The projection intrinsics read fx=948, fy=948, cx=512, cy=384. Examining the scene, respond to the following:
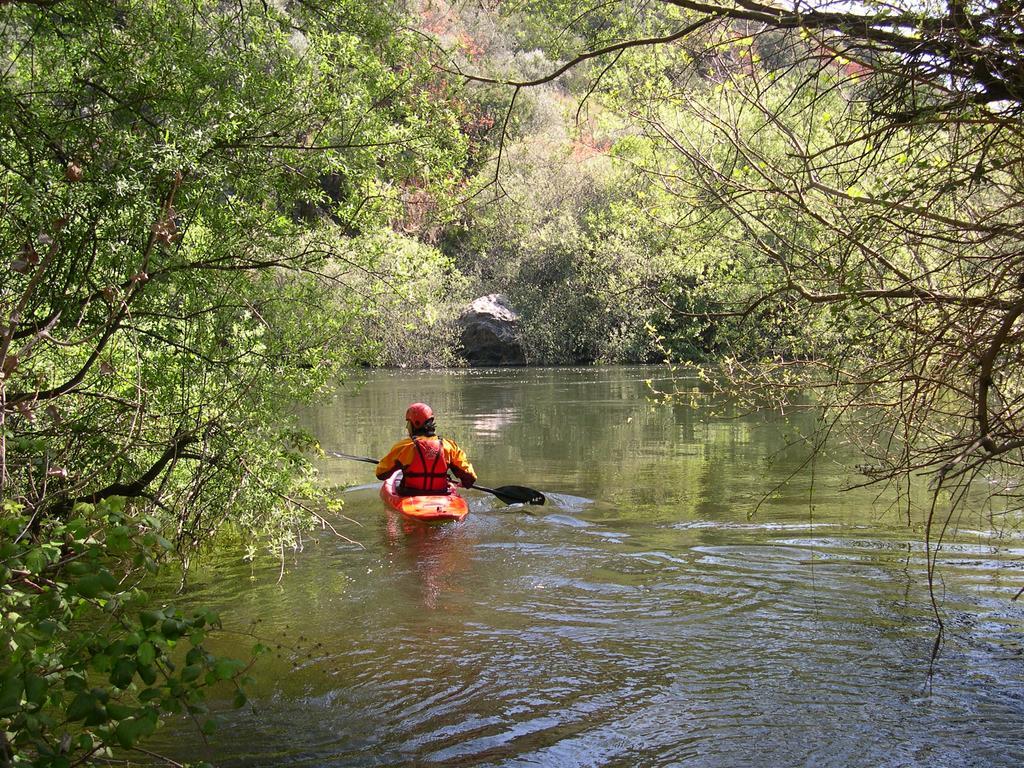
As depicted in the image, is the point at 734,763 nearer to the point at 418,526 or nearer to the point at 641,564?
the point at 641,564

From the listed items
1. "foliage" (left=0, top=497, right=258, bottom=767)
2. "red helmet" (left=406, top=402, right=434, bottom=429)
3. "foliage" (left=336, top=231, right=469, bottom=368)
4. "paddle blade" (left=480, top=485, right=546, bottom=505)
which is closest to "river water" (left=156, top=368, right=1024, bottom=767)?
"paddle blade" (left=480, top=485, right=546, bottom=505)

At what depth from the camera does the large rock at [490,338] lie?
28969mm

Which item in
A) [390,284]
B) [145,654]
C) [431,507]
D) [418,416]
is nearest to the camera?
[145,654]

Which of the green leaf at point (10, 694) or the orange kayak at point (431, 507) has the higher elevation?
the green leaf at point (10, 694)

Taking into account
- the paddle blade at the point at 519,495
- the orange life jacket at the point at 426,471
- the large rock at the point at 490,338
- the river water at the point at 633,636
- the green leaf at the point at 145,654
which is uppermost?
the large rock at the point at 490,338

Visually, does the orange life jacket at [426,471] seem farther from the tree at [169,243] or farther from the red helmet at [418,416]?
the tree at [169,243]

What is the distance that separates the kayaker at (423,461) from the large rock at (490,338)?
20.2 metres

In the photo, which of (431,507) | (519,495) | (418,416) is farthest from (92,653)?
(519,495)

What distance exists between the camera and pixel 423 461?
8586mm

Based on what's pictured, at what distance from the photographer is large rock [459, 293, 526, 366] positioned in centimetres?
2897

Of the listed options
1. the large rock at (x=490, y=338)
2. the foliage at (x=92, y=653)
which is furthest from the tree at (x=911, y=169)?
the large rock at (x=490, y=338)

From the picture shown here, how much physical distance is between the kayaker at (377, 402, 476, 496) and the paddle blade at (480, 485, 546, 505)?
64 cm

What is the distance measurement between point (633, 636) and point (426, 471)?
358cm

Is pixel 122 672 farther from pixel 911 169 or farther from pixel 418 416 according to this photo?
pixel 418 416
